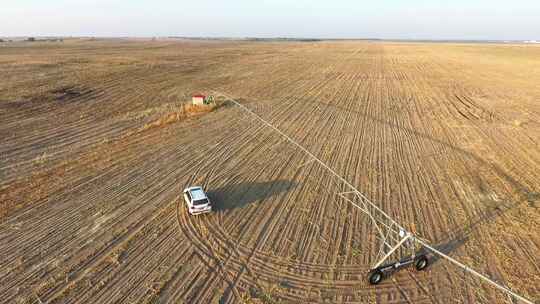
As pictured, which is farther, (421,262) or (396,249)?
(396,249)

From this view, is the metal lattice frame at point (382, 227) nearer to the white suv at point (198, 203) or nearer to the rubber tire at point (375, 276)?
the rubber tire at point (375, 276)

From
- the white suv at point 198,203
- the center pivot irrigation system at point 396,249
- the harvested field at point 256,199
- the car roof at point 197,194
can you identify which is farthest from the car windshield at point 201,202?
the center pivot irrigation system at point 396,249

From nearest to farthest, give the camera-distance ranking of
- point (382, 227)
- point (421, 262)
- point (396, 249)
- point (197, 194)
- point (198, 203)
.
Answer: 1. point (421, 262)
2. point (396, 249)
3. point (382, 227)
4. point (198, 203)
5. point (197, 194)

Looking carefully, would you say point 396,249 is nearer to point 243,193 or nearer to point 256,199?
point 256,199

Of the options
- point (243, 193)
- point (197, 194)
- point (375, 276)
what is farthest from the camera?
point (243, 193)

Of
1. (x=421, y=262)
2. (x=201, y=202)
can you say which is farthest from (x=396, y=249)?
(x=201, y=202)

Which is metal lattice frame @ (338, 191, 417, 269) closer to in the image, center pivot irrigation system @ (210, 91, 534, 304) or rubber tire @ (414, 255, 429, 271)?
center pivot irrigation system @ (210, 91, 534, 304)
